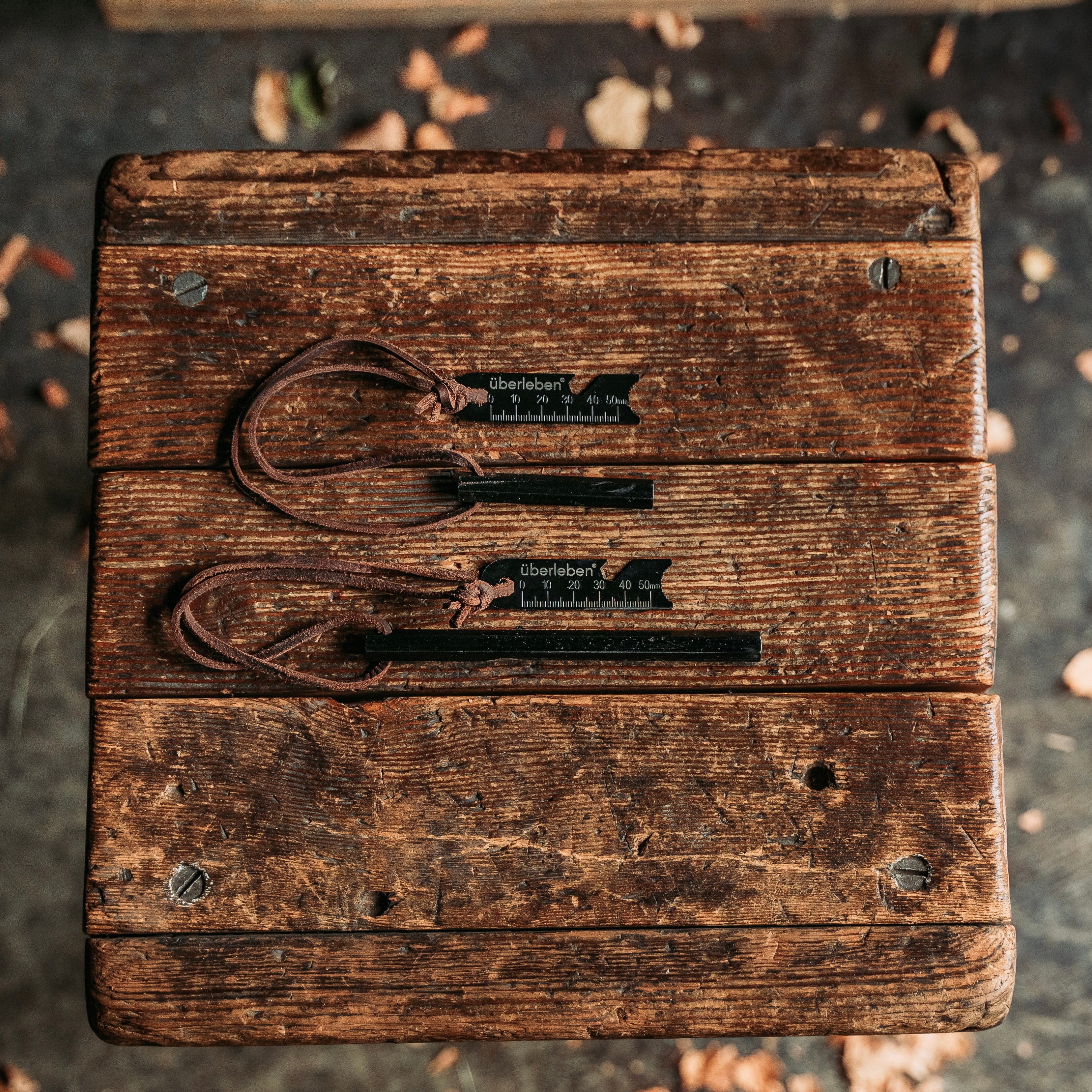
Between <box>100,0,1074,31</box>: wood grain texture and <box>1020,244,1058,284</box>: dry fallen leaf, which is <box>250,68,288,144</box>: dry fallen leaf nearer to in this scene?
<box>100,0,1074,31</box>: wood grain texture

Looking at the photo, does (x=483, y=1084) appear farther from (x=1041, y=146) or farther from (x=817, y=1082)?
(x=1041, y=146)

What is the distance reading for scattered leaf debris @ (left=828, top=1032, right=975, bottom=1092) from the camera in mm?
2111

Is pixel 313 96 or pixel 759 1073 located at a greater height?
pixel 313 96

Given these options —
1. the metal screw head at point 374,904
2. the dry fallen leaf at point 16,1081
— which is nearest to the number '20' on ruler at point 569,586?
the metal screw head at point 374,904

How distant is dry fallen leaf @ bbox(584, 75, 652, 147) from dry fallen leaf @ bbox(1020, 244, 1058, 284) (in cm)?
96

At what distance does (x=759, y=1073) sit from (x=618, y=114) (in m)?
2.28

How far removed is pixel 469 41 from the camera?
229 cm

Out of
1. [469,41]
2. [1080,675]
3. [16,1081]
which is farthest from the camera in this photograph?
[469,41]

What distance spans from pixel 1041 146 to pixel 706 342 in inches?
59.2

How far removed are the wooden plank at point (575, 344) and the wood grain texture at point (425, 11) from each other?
1179 millimetres

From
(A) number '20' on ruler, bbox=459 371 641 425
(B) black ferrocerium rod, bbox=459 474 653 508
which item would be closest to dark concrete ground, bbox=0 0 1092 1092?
(A) number '20' on ruler, bbox=459 371 641 425

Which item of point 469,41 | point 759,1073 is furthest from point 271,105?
point 759,1073

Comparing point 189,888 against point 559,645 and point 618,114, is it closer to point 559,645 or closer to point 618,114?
point 559,645

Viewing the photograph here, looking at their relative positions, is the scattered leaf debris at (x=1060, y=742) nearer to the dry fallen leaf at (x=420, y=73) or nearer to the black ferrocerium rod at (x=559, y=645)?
the black ferrocerium rod at (x=559, y=645)
